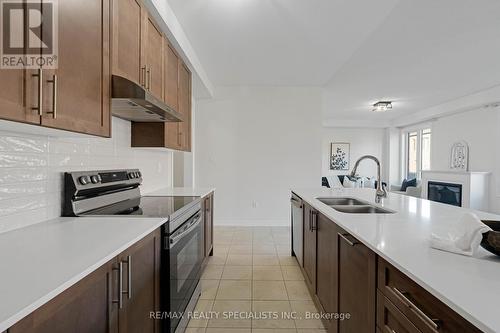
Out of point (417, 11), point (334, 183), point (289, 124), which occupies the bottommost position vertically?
point (334, 183)

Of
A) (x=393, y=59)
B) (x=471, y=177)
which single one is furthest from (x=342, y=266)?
(x=471, y=177)

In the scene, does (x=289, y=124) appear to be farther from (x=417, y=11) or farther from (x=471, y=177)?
(x=471, y=177)

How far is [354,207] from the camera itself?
222cm

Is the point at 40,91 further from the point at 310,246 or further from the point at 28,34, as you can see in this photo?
the point at 310,246

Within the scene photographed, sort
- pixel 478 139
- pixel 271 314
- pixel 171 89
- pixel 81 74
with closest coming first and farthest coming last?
pixel 81 74 < pixel 271 314 < pixel 171 89 < pixel 478 139

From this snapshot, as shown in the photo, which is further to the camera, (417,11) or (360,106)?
(360,106)

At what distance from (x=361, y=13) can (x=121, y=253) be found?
110 inches

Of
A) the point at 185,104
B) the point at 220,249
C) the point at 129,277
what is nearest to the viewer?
the point at 129,277

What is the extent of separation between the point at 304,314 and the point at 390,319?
1.32 meters

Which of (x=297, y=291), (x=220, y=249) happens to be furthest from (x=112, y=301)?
(x=220, y=249)

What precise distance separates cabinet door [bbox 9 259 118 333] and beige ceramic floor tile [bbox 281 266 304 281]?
2.05m

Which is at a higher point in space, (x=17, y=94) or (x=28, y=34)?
(x=28, y=34)

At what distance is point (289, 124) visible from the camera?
5.18m

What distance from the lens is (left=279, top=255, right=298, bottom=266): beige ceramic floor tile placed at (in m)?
3.20
